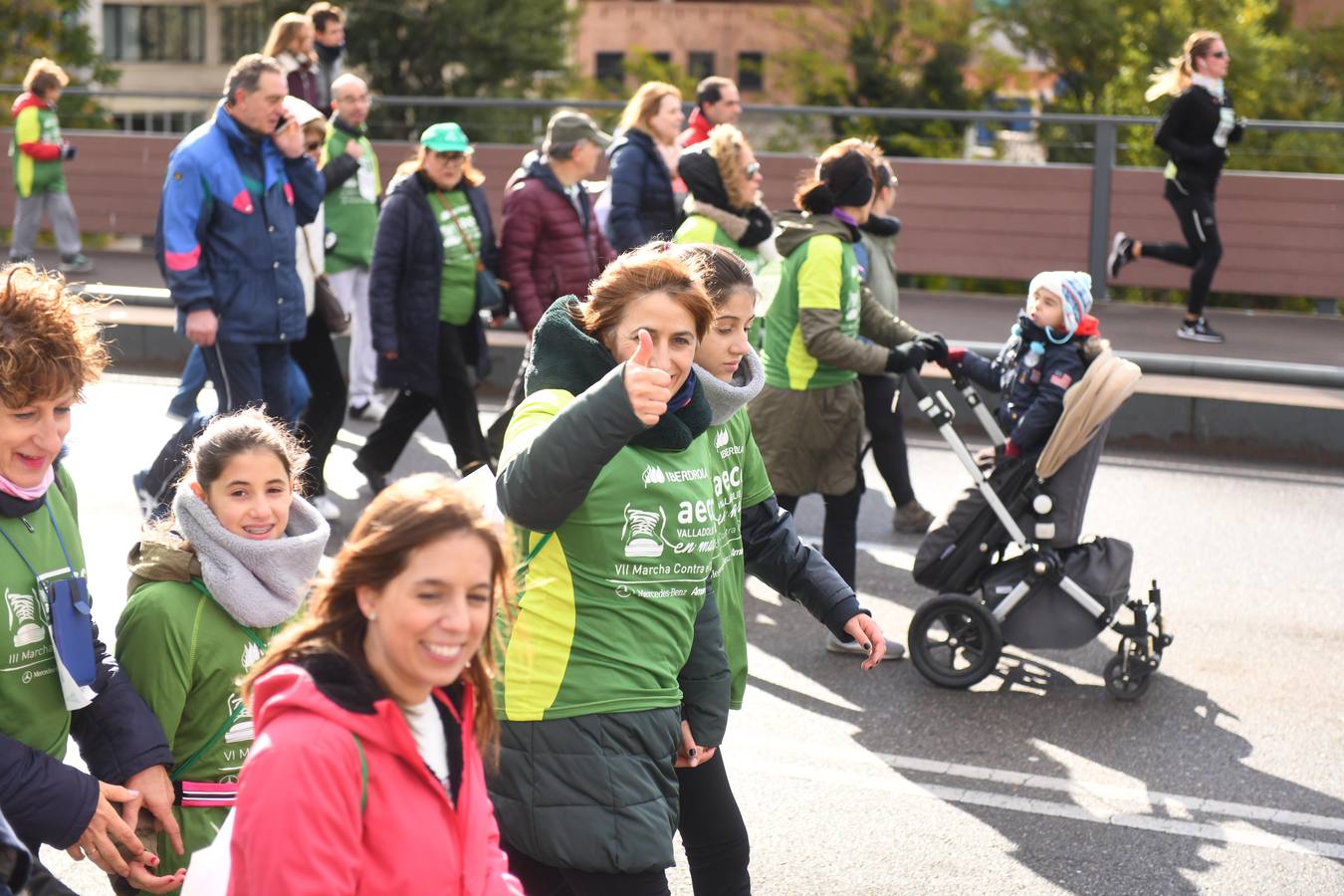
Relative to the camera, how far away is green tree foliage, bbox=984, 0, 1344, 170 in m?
17.4

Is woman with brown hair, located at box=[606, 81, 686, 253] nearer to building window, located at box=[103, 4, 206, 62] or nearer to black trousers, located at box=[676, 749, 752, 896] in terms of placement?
black trousers, located at box=[676, 749, 752, 896]

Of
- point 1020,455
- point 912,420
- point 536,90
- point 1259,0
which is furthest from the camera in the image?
point 536,90

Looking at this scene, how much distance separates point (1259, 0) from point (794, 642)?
17.2m

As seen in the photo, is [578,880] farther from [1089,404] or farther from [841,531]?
[841,531]

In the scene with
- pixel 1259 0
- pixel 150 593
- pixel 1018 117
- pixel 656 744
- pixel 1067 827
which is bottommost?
pixel 1067 827

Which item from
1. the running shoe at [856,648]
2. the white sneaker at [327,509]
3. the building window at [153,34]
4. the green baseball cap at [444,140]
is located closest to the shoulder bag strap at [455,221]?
the green baseball cap at [444,140]

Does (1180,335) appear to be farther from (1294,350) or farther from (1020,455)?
(1020,455)

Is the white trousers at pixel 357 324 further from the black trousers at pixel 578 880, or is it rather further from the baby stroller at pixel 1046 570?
the black trousers at pixel 578 880

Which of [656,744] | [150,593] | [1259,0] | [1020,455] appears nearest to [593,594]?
[656,744]

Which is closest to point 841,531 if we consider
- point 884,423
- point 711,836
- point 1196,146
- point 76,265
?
point 884,423

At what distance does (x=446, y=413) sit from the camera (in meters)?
9.37

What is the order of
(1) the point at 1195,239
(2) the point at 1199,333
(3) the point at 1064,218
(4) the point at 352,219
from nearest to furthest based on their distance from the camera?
1. (4) the point at 352,219
2. (1) the point at 1195,239
3. (2) the point at 1199,333
4. (3) the point at 1064,218

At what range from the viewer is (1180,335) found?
A: 13398 mm

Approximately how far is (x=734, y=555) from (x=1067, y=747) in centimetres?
250
